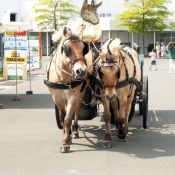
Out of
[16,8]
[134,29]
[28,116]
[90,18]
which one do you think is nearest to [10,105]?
[28,116]

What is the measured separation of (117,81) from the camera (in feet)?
27.9

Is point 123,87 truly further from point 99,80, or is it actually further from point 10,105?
point 10,105

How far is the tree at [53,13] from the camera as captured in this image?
6041 centimetres

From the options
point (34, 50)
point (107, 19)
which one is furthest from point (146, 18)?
point (34, 50)

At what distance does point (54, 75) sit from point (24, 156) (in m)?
1.50

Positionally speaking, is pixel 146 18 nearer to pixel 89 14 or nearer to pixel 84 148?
pixel 89 14

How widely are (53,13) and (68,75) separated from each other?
53269 mm

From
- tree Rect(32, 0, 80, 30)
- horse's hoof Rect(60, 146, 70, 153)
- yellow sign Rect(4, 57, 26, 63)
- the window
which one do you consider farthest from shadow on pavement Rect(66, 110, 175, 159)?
the window

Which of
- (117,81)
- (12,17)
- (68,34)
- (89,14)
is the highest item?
(12,17)

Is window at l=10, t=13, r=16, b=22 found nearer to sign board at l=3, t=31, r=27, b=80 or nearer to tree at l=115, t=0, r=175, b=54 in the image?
tree at l=115, t=0, r=175, b=54

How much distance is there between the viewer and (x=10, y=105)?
15.6 meters

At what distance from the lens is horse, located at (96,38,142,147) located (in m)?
8.17

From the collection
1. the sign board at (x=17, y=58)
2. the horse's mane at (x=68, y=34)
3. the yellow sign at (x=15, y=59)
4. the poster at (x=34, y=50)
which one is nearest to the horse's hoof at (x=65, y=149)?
the horse's mane at (x=68, y=34)

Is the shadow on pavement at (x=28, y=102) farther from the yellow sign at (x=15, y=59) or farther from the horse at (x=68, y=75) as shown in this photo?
the horse at (x=68, y=75)
